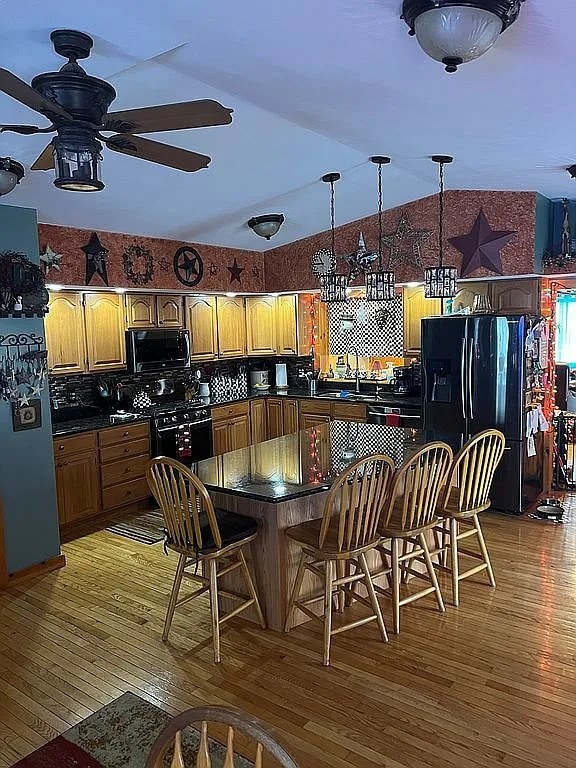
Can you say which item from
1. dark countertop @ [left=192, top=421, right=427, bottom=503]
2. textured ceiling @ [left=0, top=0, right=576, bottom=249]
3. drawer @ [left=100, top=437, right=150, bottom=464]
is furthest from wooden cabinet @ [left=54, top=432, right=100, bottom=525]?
textured ceiling @ [left=0, top=0, right=576, bottom=249]

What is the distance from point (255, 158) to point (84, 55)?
209 centimetres

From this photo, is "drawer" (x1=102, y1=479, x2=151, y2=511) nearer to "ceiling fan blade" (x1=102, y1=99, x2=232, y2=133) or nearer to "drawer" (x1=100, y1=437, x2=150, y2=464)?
"drawer" (x1=100, y1=437, x2=150, y2=464)

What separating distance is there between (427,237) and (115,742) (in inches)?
194

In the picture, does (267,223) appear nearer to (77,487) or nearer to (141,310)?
(141,310)

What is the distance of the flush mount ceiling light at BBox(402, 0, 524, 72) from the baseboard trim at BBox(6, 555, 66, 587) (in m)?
4.12

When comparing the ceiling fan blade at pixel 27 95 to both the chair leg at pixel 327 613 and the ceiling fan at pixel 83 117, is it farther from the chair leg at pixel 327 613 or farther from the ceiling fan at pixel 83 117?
the chair leg at pixel 327 613

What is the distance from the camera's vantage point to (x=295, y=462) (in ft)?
12.5

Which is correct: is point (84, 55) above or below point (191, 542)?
above

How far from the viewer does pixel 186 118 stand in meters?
2.10

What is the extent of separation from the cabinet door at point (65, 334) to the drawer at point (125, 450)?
2.56 ft

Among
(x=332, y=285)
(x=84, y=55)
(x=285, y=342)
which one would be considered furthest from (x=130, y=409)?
(x=84, y=55)

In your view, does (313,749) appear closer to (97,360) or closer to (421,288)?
(97,360)

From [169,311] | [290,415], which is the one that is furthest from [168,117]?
[290,415]

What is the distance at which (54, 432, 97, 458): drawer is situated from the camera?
5090 millimetres
